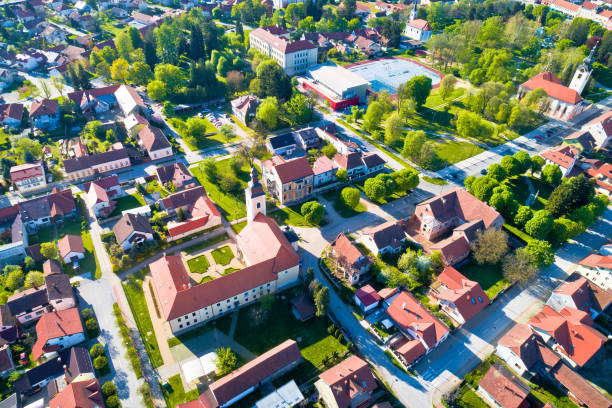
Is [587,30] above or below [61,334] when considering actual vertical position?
above

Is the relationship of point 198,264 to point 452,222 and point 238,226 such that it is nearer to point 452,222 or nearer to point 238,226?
point 238,226

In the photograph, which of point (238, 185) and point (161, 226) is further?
point (238, 185)

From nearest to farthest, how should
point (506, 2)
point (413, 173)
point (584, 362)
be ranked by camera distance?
point (584, 362) < point (413, 173) < point (506, 2)

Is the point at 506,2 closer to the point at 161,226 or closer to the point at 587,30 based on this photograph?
the point at 587,30

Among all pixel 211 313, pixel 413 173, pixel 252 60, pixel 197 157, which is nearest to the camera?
pixel 211 313

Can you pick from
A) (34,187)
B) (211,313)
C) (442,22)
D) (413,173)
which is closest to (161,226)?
(211,313)

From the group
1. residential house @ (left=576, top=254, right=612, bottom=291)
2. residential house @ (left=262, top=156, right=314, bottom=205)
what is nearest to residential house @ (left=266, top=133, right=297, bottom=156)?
residential house @ (left=262, top=156, right=314, bottom=205)

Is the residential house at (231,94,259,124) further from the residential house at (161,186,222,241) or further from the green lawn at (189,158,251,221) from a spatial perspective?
the residential house at (161,186,222,241)

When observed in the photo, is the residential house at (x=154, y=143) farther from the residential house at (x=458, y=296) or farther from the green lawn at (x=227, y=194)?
the residential house at (x=458, y=296)
